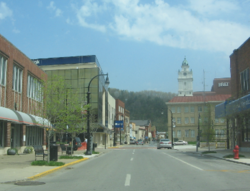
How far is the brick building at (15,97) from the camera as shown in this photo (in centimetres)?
2478

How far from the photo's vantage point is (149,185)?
983 centimetres

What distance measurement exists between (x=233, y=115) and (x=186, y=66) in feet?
380

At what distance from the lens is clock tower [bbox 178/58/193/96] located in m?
134

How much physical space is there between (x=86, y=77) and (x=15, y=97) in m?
26.9

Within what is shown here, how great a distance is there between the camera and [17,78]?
28.4 metres

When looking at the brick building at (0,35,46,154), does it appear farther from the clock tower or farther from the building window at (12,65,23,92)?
the clock tower

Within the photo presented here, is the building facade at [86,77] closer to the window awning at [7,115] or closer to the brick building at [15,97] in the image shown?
the brick building at [15,97]

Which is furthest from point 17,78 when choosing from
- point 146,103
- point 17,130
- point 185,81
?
point 185,81

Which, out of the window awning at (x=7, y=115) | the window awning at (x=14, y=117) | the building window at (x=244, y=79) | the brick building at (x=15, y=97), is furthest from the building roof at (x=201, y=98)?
the window awning at (x=7, y=115)

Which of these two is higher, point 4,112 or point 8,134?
point 4,112

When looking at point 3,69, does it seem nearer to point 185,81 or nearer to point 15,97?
point 15,97

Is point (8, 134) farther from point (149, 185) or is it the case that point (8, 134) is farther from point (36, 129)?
point (149, 185)

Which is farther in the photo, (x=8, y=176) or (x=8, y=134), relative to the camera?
(x=8, y=134)

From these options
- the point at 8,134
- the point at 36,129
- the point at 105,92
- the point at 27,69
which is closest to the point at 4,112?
the point at 8,134
